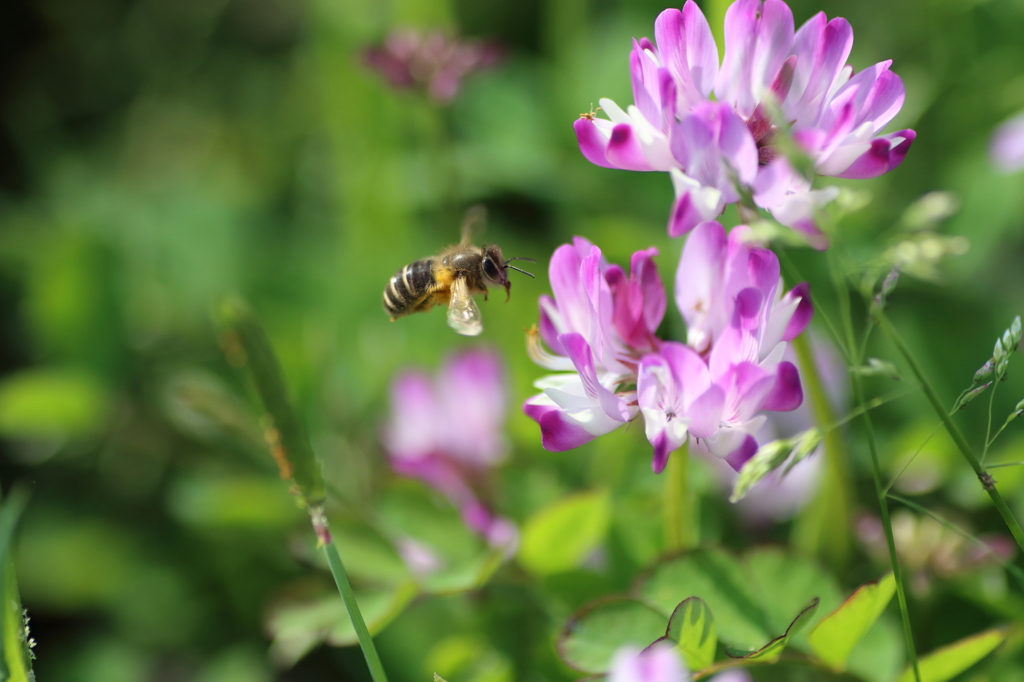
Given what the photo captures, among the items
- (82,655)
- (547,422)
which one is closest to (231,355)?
(547,422)

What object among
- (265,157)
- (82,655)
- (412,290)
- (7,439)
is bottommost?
(82,655)

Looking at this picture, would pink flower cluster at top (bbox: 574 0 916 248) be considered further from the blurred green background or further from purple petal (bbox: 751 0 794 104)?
the blurred green background

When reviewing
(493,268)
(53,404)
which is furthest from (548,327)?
(53,404)

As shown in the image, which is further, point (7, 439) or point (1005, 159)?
point (7, 439)

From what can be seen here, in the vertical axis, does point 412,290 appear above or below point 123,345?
below

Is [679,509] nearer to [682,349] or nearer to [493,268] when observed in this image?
[682,349]

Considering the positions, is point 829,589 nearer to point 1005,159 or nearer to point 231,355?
point 231,355
